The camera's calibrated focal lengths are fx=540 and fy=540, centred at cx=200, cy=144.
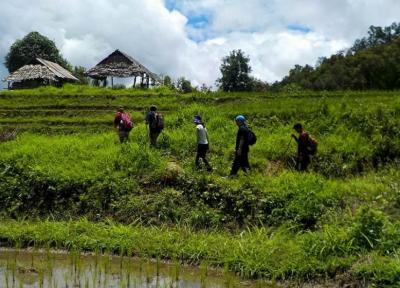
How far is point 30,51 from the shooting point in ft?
197

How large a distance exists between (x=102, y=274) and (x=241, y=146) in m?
5.33

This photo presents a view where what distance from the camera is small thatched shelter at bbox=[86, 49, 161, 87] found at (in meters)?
37.1

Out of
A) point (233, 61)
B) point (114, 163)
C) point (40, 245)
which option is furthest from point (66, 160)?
point (233, 61)

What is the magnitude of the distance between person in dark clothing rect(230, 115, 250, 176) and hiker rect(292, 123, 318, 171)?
50.6 inches

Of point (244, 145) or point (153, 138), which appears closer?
point (244, 145)

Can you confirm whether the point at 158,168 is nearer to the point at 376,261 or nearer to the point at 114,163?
the point at 114,163

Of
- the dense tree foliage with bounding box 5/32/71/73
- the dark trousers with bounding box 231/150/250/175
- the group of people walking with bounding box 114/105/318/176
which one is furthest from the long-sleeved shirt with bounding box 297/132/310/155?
the dense tree foliage with bounding box 5/32/71/73

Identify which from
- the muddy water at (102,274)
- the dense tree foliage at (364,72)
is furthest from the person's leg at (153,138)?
the dense tree foliage at (364,72)

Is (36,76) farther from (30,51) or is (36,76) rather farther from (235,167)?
(235,167)

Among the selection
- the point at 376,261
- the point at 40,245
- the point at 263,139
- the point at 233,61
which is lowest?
the point at 40,245

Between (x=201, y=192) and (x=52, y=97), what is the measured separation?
60.9ft

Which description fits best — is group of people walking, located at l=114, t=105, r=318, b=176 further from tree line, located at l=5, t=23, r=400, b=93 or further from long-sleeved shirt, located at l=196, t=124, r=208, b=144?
tree line, located at l=5, t=23, r=400, b=93

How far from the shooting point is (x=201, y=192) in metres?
13.3

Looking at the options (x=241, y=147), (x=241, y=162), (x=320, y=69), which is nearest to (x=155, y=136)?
(x=241, y=162)
